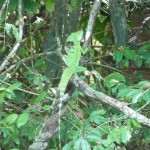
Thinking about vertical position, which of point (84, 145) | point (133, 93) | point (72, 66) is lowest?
point (84, 145)

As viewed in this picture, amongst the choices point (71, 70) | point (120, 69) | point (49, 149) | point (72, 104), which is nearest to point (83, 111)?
point (72, 104)

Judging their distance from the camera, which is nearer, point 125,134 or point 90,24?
point 125,134

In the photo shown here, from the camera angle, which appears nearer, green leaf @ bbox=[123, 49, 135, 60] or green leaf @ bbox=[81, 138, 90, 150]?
green leaf @ bbox=[81, 138, 90, 150]

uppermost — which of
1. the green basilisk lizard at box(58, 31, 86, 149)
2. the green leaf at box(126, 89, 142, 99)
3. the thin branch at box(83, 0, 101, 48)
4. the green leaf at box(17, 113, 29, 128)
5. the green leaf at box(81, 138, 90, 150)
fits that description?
the thin branch at box(83, 0, 101, 48)

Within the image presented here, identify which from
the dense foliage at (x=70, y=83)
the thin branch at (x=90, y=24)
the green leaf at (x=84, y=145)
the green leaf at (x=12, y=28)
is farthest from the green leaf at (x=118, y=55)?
the green leaf at (x=84, y=145)

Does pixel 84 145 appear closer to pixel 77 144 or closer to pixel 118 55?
pixel 77 144

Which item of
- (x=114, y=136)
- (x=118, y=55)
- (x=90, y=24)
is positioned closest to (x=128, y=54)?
(x=118, y=55)

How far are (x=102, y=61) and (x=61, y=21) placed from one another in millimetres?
496

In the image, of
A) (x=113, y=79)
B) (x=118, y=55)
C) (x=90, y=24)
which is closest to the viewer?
(x=90, y=24)

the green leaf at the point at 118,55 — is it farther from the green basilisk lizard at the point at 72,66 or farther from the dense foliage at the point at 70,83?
the green basilisk lizard at the point at 72,66

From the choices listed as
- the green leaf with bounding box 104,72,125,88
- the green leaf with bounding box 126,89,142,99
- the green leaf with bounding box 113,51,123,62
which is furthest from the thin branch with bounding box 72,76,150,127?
the green leaf with bounding box 113,51,123,62

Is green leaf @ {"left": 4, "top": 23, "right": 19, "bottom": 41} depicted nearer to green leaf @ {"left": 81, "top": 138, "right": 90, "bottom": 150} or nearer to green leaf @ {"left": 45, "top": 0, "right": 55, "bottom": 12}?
green leaf @ {"left": 45, "top": 0, "right": 55, "bottom": 12}

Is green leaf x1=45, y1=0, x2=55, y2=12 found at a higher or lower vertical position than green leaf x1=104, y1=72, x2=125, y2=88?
higher

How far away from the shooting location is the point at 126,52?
7.36ft
